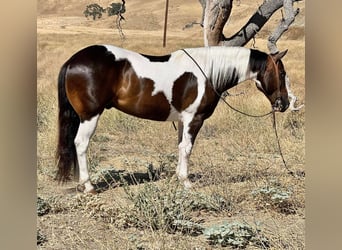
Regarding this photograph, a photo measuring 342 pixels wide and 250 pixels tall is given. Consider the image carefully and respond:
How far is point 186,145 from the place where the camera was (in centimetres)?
533

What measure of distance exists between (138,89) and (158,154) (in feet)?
1.75

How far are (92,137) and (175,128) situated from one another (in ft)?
2.14

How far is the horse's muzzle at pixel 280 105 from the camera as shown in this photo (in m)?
5.39

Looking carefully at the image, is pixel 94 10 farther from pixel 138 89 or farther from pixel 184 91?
pixel 184 91

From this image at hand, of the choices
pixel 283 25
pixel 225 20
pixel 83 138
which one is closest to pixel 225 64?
pixel 225 20

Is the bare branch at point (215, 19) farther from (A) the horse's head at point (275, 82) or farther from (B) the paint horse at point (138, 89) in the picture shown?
(A) the horse's head at point (275, 82)

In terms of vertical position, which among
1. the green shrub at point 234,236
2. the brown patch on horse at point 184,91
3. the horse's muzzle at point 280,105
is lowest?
the green shrub at point 234,236

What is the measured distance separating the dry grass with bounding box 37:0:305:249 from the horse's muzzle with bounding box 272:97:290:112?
0.06m

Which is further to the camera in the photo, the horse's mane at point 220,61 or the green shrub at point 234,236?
the horse's mane at point 220,61

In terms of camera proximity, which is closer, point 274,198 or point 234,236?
point 234,236

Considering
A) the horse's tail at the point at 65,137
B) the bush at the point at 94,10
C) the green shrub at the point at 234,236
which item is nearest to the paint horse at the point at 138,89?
the horse's tail at the point at 65,137

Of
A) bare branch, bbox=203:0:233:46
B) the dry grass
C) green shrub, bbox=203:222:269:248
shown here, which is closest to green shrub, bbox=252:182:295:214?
the dry grass

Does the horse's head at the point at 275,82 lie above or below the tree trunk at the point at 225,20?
below
